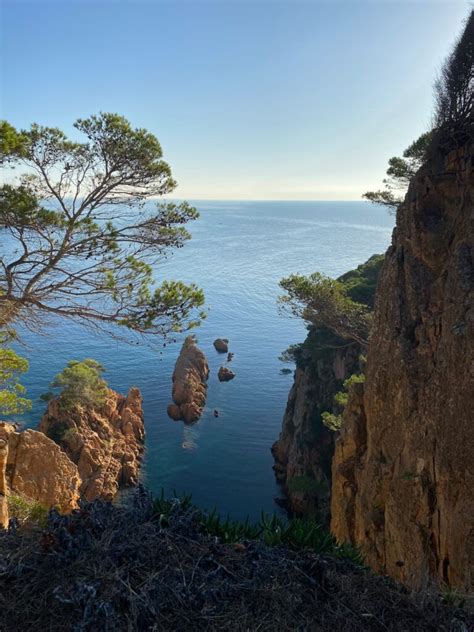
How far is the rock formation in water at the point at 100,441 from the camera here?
23547mm

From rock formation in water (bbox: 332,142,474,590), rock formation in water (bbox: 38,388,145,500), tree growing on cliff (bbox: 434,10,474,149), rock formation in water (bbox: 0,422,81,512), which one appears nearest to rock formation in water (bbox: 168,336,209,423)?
rock formation in water (bbox: 38,388,145,500)

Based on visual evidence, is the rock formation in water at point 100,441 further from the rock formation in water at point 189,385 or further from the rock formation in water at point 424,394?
the rock formation in water at point 424,394

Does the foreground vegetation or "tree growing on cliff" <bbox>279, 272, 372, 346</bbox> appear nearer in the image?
the foreground vegetation

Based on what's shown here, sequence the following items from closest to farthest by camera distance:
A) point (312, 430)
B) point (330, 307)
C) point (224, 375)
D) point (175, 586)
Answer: point (175, 586) < point (330, 307) < point (312, 430) < point (224, 375)

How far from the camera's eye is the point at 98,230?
1013cm

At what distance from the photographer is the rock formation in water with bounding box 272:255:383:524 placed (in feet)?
77.0

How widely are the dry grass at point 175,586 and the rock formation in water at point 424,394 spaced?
3.50 m

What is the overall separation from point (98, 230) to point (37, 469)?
458 inches

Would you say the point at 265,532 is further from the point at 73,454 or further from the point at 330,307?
the point at 73,454

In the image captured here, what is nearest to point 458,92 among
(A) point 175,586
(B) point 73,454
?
(A) point 175,586

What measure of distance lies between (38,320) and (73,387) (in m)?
18.2

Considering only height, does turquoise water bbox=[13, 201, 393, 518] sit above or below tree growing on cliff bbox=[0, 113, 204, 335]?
below

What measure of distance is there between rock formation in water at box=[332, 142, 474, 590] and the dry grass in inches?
138

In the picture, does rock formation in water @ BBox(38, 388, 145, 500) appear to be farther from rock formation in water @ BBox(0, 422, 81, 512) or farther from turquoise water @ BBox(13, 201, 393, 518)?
rock formation in water @ BBox(0, 422, 81, 512)
